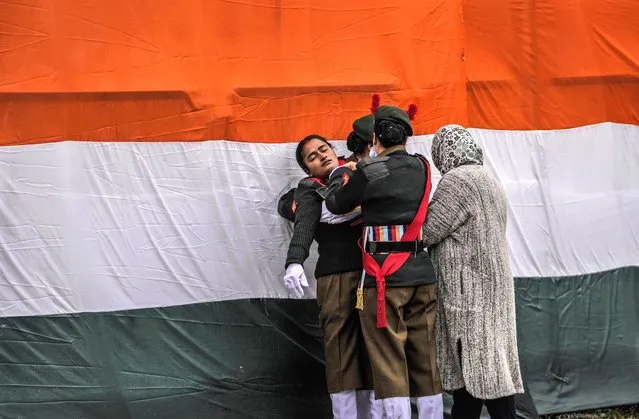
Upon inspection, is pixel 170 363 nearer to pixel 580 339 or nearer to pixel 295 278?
pixel 295 278

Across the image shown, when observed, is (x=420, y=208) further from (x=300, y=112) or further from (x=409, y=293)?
(x=300, y=112)

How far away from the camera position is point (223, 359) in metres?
4.06

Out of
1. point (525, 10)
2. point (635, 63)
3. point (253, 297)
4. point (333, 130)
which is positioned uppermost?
point (525, 10)

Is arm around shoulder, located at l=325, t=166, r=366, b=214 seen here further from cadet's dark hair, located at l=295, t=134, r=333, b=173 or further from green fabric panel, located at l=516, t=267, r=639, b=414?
green fabric panel, located at l=516, t=267, r=639, b=414

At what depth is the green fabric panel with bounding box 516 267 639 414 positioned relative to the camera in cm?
459

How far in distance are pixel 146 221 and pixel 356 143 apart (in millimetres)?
1119

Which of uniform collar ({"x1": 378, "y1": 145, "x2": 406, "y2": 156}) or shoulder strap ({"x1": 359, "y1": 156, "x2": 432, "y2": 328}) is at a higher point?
uniform collar ({"x1": 378, "y1": 145, "x2": 406, "y2": 156})

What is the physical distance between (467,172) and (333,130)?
0.98 m

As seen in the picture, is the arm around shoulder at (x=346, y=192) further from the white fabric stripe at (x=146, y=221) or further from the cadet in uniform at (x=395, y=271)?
the white fabric stripe at (x=146, y=221)

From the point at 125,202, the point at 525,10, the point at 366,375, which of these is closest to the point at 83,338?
the point at 125,202

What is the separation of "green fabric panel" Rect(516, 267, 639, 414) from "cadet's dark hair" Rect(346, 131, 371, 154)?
133 cm

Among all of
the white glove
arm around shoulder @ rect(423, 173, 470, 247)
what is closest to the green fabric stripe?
the white glove

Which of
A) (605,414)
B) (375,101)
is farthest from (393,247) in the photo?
(605,414)

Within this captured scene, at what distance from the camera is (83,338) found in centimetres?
384
